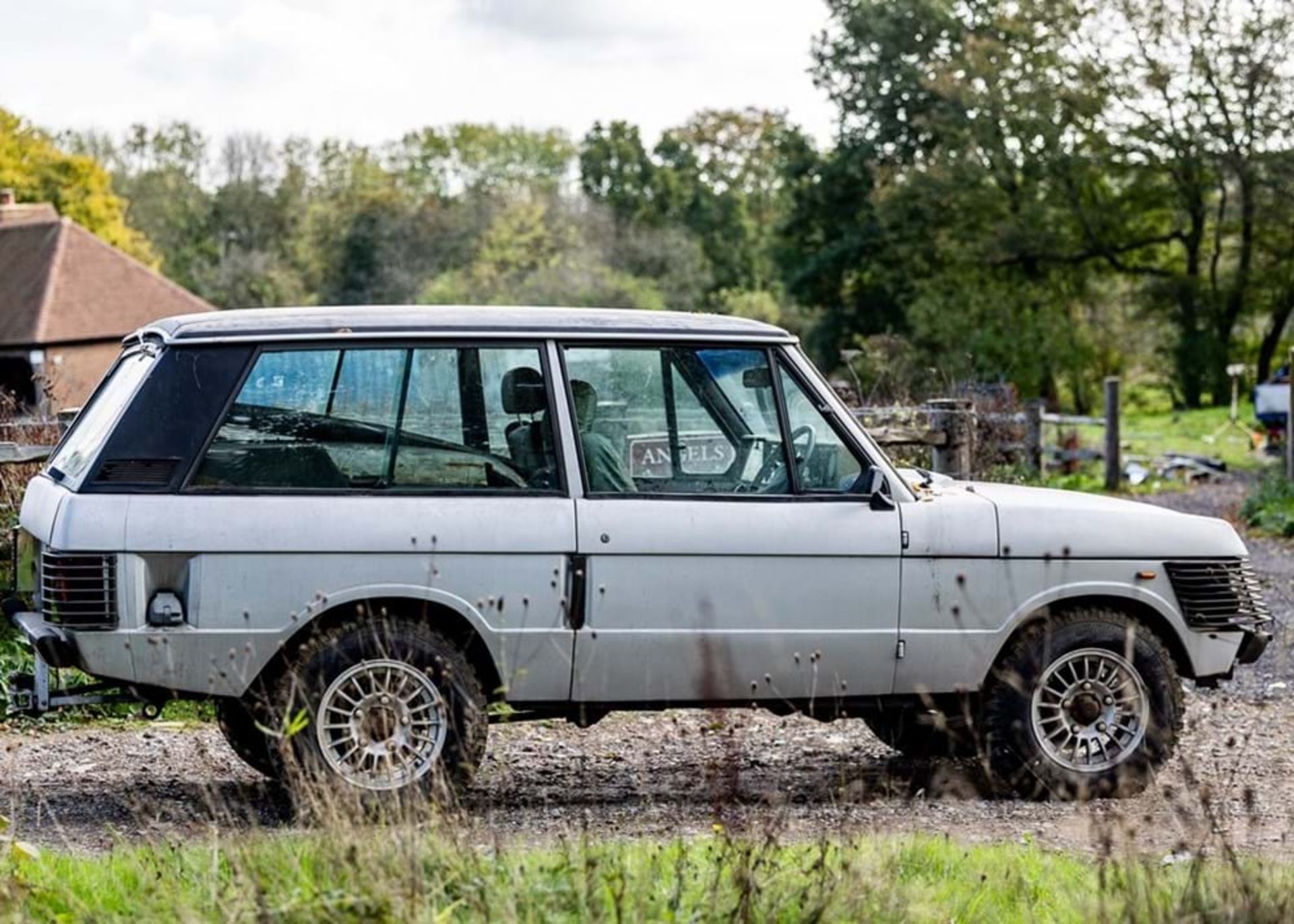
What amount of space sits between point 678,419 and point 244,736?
2233 millimetres

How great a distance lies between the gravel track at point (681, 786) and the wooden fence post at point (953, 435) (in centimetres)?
364

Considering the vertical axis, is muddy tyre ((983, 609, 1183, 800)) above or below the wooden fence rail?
below

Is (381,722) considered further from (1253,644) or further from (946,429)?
(946,429)

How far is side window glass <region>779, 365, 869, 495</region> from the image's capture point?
762 centimetres

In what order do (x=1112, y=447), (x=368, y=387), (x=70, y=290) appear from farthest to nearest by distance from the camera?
1. (x=70, y=290)
2. (x=1112, y=447)
3. (x=368, y=387)

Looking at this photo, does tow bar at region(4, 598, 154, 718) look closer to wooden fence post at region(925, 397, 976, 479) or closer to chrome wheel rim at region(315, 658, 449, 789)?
chrome wheel rim at region(315, 658, 449, 789)

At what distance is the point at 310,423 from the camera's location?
727 cm

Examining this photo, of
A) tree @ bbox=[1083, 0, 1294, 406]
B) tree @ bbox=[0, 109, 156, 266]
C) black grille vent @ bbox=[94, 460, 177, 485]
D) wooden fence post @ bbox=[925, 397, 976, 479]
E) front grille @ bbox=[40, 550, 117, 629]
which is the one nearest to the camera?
front grille @ bbox=[40, 550, 117, 629]

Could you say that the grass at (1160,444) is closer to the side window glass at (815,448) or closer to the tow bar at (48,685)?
the side window glass at (815,448)

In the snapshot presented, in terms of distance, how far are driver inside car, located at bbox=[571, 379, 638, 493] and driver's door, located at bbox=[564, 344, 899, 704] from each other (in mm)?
14

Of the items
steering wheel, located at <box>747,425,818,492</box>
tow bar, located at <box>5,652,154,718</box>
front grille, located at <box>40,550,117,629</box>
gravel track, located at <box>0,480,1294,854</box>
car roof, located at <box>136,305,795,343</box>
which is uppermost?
car roof, located at <box>136,305,795,343</box>

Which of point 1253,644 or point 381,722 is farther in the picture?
point 1253,644

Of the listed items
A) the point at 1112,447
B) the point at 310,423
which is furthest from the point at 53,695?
the point at 1112,447

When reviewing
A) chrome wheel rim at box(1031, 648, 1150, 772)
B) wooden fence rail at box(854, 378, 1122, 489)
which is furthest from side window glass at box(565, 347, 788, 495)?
wooden fence rail at box(854, 378, 1122, 489)
